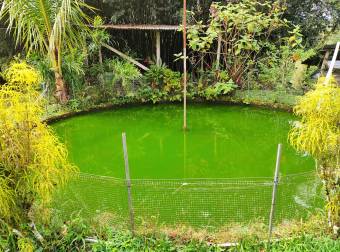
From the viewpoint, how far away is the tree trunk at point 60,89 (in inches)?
327

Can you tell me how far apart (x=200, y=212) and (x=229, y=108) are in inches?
184

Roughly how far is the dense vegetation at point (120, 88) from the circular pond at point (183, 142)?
490 millimetres

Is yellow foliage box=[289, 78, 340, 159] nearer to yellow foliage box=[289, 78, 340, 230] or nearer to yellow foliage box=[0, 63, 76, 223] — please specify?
yellow foliage box=[289, 78, 340, 230]

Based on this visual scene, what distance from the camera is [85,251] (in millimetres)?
4094

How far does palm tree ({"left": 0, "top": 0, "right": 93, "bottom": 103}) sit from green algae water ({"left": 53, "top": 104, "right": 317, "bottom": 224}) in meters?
1.51

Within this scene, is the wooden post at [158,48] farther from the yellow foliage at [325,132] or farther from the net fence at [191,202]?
the yellow foliage at [325,132]

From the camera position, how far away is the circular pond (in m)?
6.17

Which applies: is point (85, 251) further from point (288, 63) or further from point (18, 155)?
point (288, 63)

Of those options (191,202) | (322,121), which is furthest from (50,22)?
(322,121)

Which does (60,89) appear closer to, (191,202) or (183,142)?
(183,142)

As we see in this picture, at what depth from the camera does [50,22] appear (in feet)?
25.4

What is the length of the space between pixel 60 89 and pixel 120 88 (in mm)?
1407

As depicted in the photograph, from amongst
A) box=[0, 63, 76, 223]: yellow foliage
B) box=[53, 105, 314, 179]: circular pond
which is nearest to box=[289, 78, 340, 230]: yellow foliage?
box=[53, 105, 314, 179]: circular pond

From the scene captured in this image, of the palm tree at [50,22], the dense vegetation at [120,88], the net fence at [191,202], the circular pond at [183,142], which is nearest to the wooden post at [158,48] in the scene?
the dense vegetation at [120,88]
